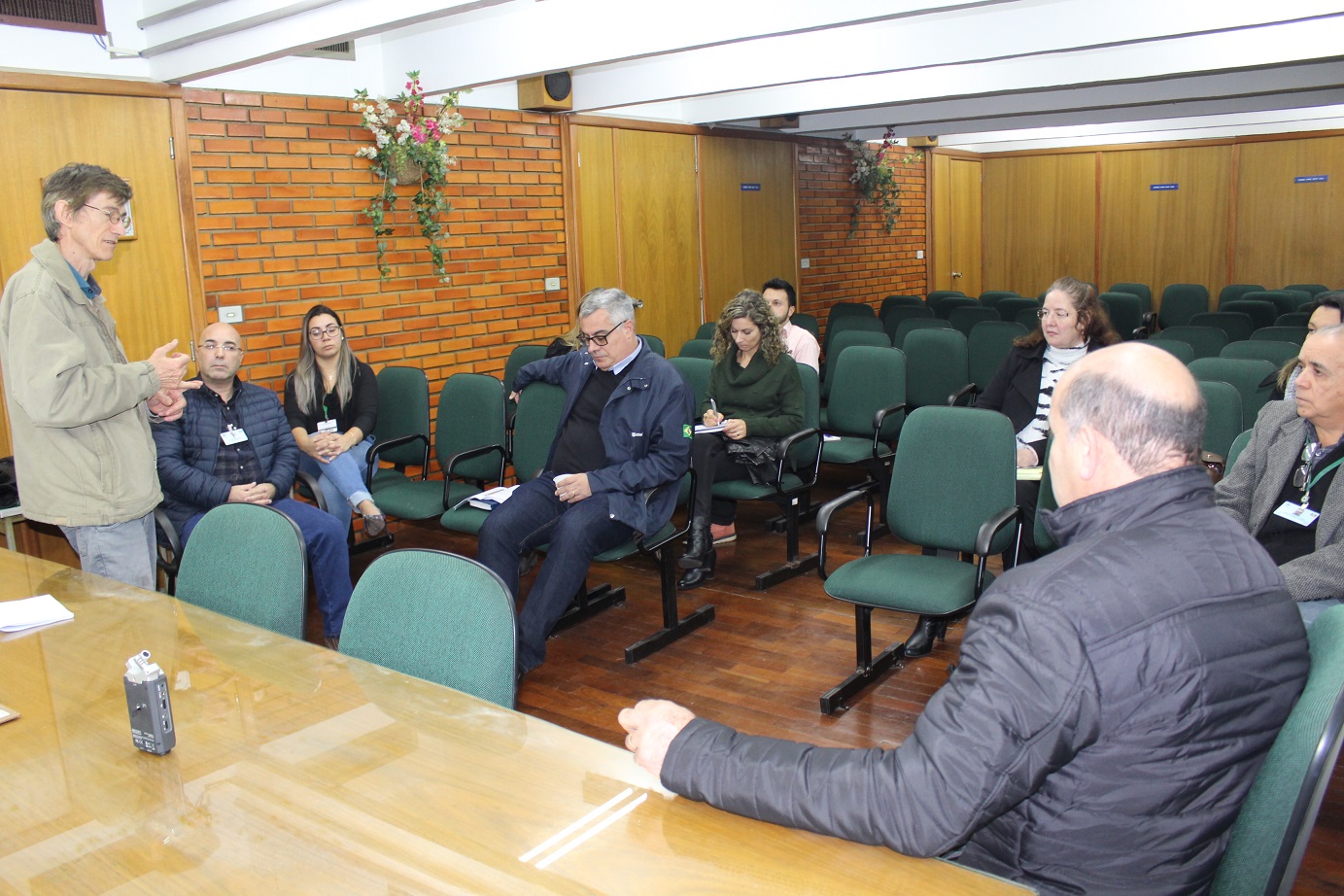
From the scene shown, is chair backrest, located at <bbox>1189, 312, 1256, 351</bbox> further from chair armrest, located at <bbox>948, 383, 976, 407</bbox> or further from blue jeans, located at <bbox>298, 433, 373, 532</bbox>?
blue jeans, located at <bbox>298, 433, 373, 532</bbox>

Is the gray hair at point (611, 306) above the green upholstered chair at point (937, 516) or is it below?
above

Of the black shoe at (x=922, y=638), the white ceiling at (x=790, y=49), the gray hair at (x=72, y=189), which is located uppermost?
the white ceiling at (x=790, y=49)

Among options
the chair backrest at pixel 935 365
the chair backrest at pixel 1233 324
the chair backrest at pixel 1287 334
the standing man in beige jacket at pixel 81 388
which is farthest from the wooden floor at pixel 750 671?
the chair backrest at pixel 1233 324

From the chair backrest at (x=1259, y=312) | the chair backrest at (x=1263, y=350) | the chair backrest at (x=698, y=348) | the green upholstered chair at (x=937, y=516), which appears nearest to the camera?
the green upholstered chair at (x=937, y=516)

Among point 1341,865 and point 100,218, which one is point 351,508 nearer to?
point 100,218

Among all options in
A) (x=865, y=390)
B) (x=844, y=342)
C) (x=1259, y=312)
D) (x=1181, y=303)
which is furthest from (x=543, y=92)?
(x=1181, y=303)

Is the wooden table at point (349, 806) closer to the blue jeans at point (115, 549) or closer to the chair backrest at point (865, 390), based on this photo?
the blue jeans at point (115, 549)

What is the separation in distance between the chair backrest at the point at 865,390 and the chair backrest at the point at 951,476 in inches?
69.9

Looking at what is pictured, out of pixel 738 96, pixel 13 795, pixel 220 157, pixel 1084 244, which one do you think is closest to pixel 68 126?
pixel 220 157

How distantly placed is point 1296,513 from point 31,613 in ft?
11.0

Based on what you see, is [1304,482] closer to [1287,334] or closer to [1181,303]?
[1287,334]

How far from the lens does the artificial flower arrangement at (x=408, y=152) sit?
599cm

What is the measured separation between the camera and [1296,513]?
288 cm

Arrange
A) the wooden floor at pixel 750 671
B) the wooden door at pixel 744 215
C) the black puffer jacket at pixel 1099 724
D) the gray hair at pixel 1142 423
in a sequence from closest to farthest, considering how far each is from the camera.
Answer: the black puffer jacket at pixel 1099 724 → the gray hair at pixel 1142 423 → the wooden floor at pixel 750 671 → the wooden door at pixel 744 215
